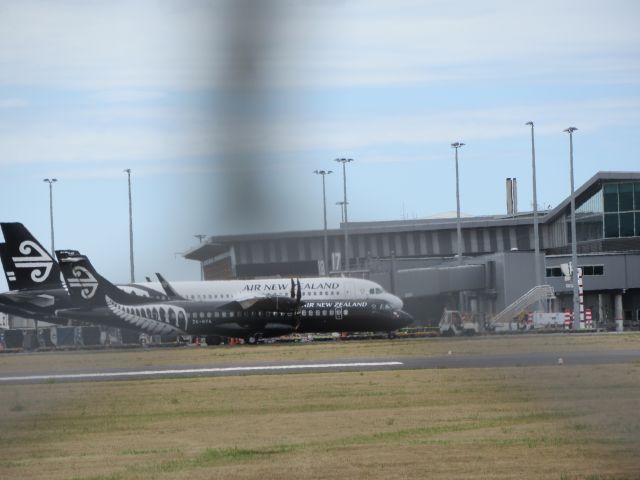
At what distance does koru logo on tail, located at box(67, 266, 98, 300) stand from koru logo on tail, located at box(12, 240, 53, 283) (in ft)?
3.26

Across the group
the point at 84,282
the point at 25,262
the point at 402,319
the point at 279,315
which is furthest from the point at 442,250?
the point at 279,315

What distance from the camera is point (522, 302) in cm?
5266

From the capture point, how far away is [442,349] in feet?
151

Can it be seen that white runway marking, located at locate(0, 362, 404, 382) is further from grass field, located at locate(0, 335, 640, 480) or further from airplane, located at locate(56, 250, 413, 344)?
airplane, located at locate(56, 250, 413, 344)

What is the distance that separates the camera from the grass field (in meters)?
16.4

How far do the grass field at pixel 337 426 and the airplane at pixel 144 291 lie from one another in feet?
21.0

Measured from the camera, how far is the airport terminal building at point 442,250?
10.0m

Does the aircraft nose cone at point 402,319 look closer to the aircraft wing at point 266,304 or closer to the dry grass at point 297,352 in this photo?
the aircraft wing at point 266,304

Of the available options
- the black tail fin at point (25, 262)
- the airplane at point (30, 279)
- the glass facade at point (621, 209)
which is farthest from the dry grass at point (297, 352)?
the glass facade at point (621, 209)

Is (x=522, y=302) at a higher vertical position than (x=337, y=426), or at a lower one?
higher

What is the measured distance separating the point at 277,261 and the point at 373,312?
176ft

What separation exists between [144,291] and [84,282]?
8.90 ft

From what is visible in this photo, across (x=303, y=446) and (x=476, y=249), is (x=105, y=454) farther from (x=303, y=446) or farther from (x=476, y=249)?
(x=476, y=249)

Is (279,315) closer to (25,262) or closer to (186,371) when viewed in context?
(186,371)
